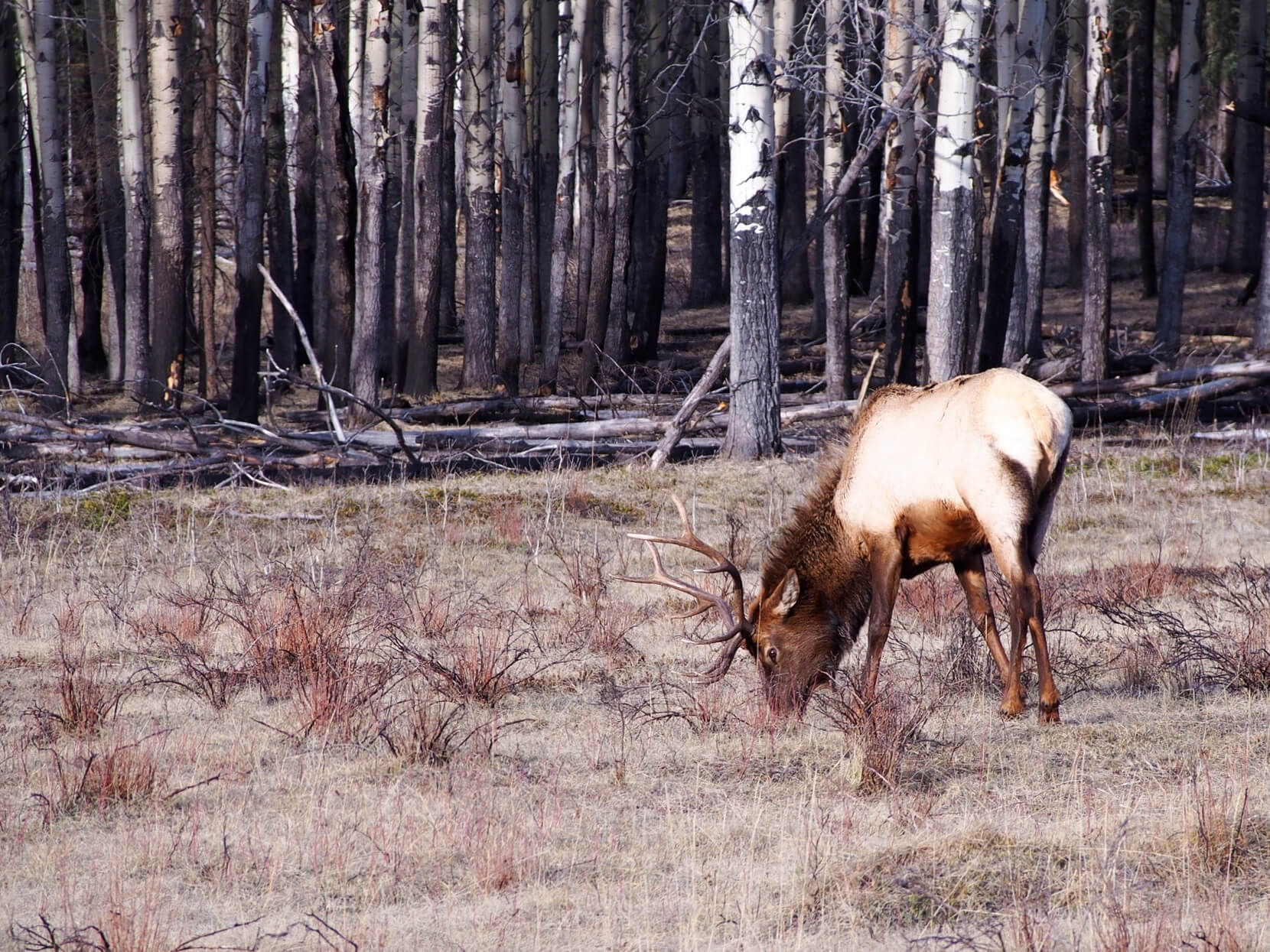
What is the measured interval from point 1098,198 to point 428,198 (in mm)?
8235

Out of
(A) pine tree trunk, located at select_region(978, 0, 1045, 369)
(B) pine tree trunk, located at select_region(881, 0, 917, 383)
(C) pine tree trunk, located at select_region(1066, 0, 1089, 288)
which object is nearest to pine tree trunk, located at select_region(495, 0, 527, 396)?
(B) pine tree trunk, located at select_region(881, 0, 917, 383)

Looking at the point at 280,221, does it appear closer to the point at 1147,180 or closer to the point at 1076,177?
the point at 1147,180

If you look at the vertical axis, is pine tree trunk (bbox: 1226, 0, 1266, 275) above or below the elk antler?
above

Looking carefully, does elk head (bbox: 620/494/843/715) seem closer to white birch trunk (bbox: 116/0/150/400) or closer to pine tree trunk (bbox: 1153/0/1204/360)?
white birch trunk (bbox: 116/0/150/400)

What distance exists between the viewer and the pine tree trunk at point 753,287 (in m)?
11.6

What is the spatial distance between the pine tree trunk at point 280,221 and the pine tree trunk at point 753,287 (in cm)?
833

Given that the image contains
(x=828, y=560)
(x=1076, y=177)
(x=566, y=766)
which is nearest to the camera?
(x=566, y=766)

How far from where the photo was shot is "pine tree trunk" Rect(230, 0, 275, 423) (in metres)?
14.2

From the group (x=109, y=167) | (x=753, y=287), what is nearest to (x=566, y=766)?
(x=753, y=287)

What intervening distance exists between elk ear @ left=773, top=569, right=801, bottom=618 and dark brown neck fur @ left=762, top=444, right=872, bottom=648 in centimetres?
3

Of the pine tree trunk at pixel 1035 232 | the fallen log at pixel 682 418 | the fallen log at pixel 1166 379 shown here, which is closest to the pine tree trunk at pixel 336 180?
the fallen log at pixel 682 418

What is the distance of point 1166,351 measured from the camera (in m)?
18.0

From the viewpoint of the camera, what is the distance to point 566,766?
561cm

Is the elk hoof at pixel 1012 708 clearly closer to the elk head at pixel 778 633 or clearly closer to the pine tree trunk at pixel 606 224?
the elk head at pixel 778 633
